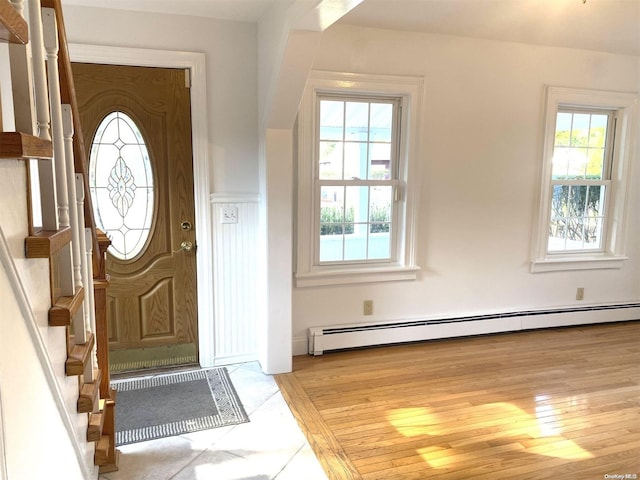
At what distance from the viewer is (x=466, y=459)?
2.24m

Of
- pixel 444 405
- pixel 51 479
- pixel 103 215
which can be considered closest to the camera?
pixel 51 479

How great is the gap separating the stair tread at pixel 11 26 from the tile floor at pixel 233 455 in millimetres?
1881

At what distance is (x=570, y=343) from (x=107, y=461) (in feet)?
Answer: 11.5

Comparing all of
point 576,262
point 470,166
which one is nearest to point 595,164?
point 576,262

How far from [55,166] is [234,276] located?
6.62 feet

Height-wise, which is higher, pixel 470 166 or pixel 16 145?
pixel 470 166

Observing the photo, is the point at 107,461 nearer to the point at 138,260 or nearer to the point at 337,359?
the point at 138,260

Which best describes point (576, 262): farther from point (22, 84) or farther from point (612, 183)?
point (22, 84)

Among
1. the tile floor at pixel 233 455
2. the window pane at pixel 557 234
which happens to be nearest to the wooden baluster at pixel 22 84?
the tile floor at pixel 233 455

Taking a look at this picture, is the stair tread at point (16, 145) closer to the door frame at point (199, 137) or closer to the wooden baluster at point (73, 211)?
the wooden baluster at point (73, 211)

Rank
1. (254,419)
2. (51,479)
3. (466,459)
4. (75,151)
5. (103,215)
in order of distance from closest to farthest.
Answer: (51,479) < (75,151) < (466,459) < (254,419) < (103,215)

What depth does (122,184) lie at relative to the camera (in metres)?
2.98

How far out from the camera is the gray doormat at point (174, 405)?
246cm

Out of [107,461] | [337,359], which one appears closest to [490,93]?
[337,359]
